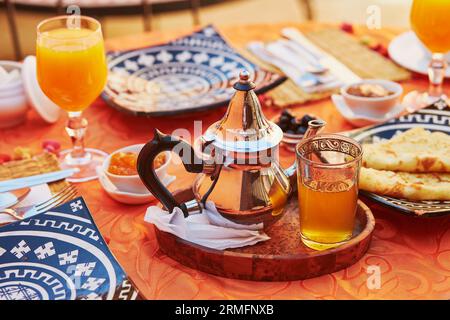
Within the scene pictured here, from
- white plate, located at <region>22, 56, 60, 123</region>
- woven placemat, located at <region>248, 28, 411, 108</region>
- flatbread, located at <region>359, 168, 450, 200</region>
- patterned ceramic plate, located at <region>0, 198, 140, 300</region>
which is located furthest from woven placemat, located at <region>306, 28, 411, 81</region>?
patterned ceramic plate, located at <region>0, 198, 140, 300</region>

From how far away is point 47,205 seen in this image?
1.25 m

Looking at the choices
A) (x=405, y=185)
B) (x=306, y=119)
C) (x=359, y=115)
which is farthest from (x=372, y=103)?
(x=405, y=185)

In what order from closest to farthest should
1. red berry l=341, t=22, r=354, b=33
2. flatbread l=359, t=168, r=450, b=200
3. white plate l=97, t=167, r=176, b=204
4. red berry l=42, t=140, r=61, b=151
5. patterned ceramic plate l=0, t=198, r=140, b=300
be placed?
1. patterned ceramic plate l=0, t=198, r=140, b=300
2. flatbread l=359, t=168, r=450, b=200
3. white plate l=97, t=167, r=176, b=204
4. red berry l=42, t=140, r=61, b=151
5. red berry l=341, t=22, r=354, b=33

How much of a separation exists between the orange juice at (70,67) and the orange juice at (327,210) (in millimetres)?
582

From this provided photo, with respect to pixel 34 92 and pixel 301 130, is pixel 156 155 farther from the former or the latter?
pixel 34 92

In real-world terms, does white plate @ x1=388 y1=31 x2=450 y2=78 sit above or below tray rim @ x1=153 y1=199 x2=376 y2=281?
above

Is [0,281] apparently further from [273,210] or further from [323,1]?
[323,1]

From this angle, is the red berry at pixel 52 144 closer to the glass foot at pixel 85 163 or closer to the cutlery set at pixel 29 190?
the glass foot at pixel 85 163

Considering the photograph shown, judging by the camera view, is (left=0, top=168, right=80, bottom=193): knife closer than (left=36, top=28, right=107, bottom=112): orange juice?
Yes

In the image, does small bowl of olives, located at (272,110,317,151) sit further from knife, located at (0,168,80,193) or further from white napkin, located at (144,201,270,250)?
knife, located at (0,168,80,193)

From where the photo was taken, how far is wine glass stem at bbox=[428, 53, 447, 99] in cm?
162

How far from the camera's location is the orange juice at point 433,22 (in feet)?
5.02

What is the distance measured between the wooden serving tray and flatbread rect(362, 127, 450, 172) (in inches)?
6.3

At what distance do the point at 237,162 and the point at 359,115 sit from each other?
567 mm
